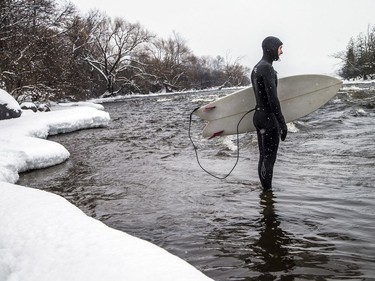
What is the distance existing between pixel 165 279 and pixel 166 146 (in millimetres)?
6886

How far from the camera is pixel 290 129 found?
31.0 feet

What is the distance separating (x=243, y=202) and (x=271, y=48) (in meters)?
1.87

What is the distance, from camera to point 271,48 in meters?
3.97

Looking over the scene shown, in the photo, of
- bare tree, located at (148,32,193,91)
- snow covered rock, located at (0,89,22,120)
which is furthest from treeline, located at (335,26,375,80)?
snow covered rock, located at (0,89,22,120)

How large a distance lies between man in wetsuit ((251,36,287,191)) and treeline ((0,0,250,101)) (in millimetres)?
14569

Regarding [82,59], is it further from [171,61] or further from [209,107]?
[209,107]

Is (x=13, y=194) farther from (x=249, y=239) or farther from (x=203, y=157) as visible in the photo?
(x=203, y=157)

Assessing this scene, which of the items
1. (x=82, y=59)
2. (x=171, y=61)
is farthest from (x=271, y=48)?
(x=171, y=61)

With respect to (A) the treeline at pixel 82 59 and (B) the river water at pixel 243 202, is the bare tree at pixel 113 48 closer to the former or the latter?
(A) the treeline at pixel 82 59

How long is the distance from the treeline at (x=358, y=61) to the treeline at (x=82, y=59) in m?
27.5

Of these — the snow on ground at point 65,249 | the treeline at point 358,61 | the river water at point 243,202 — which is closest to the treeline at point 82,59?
the river water at point 243,202

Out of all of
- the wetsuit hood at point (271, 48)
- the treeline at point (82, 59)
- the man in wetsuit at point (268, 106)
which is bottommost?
the man in wetsuit at point (268, 106)

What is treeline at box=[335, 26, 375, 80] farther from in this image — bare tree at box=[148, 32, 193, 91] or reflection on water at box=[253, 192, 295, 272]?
reflection on water at box=[253, 192, 295, 272]

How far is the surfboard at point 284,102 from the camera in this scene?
517cm
